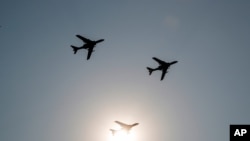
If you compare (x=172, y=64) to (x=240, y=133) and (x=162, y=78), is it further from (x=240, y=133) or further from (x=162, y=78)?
(x=240, y=133)

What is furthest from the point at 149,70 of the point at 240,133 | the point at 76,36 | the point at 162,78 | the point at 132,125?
the point at 240,133

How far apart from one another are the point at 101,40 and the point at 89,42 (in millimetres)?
2606

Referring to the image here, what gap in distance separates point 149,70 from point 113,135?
819 inches

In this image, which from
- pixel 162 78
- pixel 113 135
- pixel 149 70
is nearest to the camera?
pixel 162 78

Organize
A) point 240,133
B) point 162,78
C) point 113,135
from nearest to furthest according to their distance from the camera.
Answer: point 240,133 < point 162,78 < point 113,135

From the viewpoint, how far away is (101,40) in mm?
54562

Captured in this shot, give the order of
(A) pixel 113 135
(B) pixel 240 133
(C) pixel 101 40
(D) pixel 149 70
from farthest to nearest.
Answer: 1. (A) pixel 113 135
2. (D) pixel 149 70
3. (C) pixel 101 40
4. (B) pixel 240 133

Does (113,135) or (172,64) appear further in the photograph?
(113,135)

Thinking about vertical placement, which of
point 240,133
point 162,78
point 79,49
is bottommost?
point 240,133

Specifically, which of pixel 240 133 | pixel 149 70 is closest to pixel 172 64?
pixel 149 70

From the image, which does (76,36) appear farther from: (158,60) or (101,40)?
(158,60)

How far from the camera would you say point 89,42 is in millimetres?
54688

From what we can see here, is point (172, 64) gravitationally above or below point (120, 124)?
above

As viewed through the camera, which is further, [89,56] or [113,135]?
[113,135]
